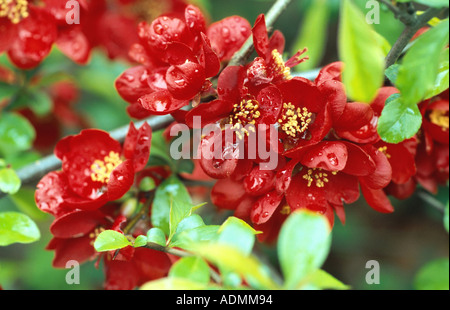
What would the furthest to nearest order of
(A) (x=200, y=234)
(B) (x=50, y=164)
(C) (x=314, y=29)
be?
1. (C) (x=314, y=29)
2. (B) (x=50, y=164)
3. (A) (x=200, y=234)

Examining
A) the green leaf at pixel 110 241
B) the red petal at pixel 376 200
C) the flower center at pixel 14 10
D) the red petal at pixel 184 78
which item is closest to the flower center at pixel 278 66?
the red petal at pixel 184 78

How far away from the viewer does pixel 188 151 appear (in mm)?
845

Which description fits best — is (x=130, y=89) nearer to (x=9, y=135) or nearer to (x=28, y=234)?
(x=28, y=234)

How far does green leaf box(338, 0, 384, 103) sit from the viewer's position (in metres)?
0.46

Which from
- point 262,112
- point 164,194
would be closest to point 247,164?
point 262,112

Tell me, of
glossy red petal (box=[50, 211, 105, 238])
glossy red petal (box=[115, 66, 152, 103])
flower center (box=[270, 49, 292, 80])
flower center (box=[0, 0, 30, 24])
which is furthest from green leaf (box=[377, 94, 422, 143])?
flower center (box=[0, 0, 30, 24])

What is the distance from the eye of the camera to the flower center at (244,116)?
0.68m

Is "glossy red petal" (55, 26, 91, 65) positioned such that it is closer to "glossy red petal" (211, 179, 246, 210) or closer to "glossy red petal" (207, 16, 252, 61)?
"glossy red petal" (207, 16, 252, 61)

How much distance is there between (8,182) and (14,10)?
1.18 feet

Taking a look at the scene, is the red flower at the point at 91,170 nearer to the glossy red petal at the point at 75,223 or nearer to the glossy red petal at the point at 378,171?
the glossy red petal at the point at 75,223

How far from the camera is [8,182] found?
80cm

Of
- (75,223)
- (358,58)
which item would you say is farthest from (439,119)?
(75,223)

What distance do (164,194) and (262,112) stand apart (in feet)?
0.81

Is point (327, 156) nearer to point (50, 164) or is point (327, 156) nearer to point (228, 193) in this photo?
point (228, 193)
